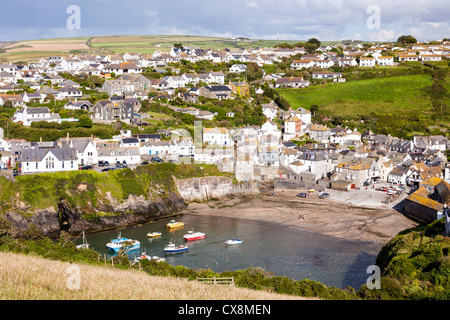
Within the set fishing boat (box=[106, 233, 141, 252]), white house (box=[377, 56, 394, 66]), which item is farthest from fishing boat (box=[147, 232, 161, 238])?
white house (box=[377, 56, 394, 66])

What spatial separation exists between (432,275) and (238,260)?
44.7 feet

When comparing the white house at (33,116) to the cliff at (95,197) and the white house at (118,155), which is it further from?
the cliff at (95,197)

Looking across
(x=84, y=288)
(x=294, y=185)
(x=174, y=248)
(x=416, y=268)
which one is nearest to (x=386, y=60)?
(x=294, y=185)

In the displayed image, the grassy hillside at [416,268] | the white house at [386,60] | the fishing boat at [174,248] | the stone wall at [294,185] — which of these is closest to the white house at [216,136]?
the stone wall at [294,185]

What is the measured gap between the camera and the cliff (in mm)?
37250

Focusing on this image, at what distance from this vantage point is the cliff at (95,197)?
122 feet

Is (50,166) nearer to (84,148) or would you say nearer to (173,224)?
(84,148)

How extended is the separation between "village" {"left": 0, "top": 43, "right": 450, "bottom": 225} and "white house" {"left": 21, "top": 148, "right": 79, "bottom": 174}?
0.31 ft

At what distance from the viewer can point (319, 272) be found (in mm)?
28281

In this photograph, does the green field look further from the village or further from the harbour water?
the harbour water

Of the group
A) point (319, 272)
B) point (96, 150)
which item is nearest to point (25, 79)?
point (96, 150)

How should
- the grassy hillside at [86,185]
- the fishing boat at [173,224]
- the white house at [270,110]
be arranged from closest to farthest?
1. the grassy hillside at [86,185]
2. the fishing boat at [173,224]
3. the white house at [270,110]

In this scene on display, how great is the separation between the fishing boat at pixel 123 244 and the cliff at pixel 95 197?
5.16 m
